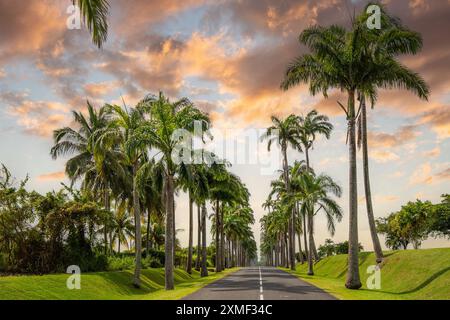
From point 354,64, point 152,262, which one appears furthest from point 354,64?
point 152,262

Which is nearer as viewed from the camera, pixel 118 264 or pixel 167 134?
pixel 167 134

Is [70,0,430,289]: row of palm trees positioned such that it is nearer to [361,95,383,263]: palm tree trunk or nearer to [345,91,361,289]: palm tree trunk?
[345,91,361,289]: palm tree trunk

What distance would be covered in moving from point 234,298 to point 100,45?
12689 millimetres

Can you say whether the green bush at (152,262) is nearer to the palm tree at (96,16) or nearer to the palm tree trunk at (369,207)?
the palm tree trunk at (369,207)

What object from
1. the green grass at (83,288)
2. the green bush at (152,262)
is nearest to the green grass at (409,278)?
the green grass at (83,288)

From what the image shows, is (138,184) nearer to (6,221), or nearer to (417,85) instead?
(6,221)

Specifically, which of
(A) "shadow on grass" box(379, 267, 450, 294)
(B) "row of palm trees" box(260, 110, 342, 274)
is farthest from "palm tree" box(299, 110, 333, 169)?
(A) "shadow on grass" box(379, 267, 450, 294)

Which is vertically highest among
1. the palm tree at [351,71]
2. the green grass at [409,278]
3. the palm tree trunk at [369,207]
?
the palm tree at [351,71]

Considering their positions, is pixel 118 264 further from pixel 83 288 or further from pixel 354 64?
pixel 354 64
